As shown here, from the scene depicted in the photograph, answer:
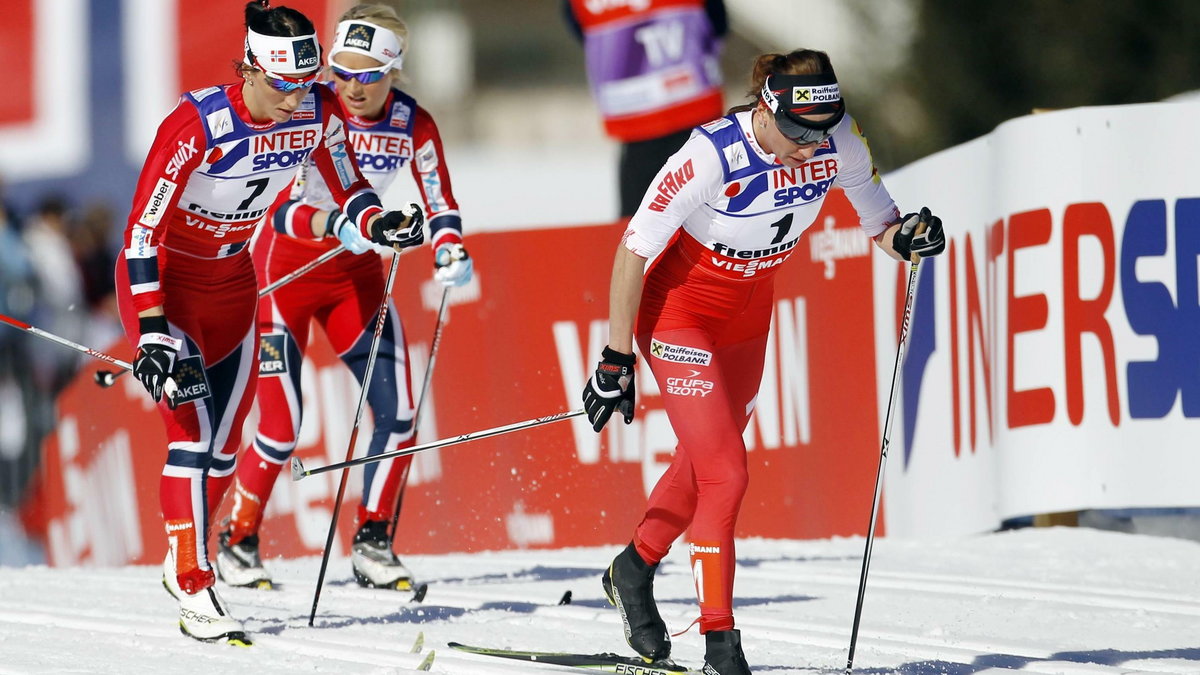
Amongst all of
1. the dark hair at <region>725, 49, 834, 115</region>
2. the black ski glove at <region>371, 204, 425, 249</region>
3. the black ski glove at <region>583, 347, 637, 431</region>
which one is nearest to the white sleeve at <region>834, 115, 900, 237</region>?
the dark hair at <region>725, 49, 834, 115</region>

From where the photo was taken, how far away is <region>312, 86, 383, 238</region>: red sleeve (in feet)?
Answer: 24.0

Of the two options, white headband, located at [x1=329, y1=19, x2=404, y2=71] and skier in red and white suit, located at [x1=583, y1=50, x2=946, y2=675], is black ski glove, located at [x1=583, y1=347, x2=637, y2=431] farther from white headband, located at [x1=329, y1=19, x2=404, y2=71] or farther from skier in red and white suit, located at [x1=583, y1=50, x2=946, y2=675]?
white headband, located at [x1=329, y1=19, x2=404, y2=71]

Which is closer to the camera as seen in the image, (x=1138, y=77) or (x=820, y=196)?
(x=820, y=196)

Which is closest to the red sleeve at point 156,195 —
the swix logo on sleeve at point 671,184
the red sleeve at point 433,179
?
the red sleeve at point 433,179

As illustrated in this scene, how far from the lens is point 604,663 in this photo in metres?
6.43

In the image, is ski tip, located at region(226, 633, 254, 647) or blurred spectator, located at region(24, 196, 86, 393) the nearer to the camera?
ski tip, located at region(226, 633, 254, 647)

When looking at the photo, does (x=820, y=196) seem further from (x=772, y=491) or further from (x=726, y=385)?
(x=772, y=491)

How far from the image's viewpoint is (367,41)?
785 cm

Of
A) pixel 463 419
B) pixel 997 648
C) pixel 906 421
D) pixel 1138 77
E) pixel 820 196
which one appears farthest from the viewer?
pixel 1138 77

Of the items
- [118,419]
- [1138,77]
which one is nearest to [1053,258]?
[118,419]

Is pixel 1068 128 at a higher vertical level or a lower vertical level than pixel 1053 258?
higher

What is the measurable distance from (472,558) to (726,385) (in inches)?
129

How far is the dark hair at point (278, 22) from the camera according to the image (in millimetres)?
6773

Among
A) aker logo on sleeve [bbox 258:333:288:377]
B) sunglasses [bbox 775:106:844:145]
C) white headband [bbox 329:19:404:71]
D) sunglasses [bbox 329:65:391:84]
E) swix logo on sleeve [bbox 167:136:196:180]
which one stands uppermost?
white headband [bbox 329:19:404:71]
